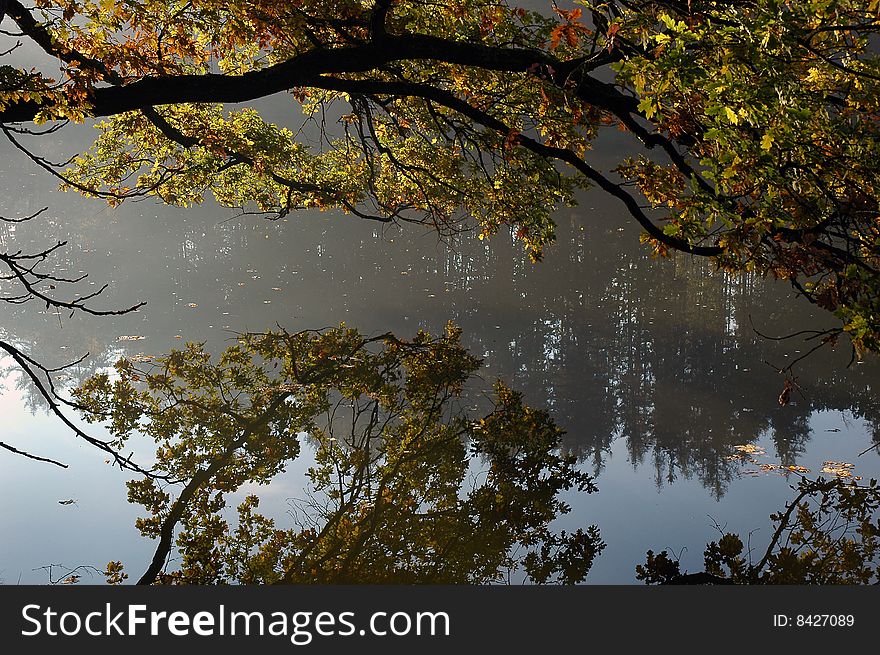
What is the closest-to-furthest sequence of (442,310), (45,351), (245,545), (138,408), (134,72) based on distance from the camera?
(245,545) → (138,408) → (134,72) → (45,351) → (442,310)

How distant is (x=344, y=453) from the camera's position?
23.3 feet

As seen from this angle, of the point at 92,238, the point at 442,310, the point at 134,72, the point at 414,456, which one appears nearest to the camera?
the point at 414,456

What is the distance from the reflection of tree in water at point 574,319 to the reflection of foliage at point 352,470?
3.57ft

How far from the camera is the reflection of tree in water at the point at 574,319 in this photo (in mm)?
8172

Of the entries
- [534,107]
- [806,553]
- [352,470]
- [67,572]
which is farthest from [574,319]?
[67,572]

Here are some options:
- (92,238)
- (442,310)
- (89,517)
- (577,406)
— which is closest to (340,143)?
(442,310)

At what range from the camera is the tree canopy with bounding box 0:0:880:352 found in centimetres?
469

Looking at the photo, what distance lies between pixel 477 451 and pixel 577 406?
7.33ft

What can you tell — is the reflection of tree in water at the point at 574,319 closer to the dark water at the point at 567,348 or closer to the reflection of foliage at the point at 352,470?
the dark water at the point at 567,348

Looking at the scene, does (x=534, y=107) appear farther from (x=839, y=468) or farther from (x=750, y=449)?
(x=839, y=468)

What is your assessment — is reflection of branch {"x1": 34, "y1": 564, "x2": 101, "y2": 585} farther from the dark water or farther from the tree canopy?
the tree canopy

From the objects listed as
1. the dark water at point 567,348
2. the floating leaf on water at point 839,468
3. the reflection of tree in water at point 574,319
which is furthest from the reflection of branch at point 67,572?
the floating leaf on water at point 839,468

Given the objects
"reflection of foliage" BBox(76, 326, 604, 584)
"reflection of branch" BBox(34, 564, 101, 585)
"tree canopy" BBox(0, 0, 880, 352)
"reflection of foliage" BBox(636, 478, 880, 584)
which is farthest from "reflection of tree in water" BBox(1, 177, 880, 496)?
"reflection of branch" BBox(34, 564, 101, 585)

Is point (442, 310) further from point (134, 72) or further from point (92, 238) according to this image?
point (92, 238)
